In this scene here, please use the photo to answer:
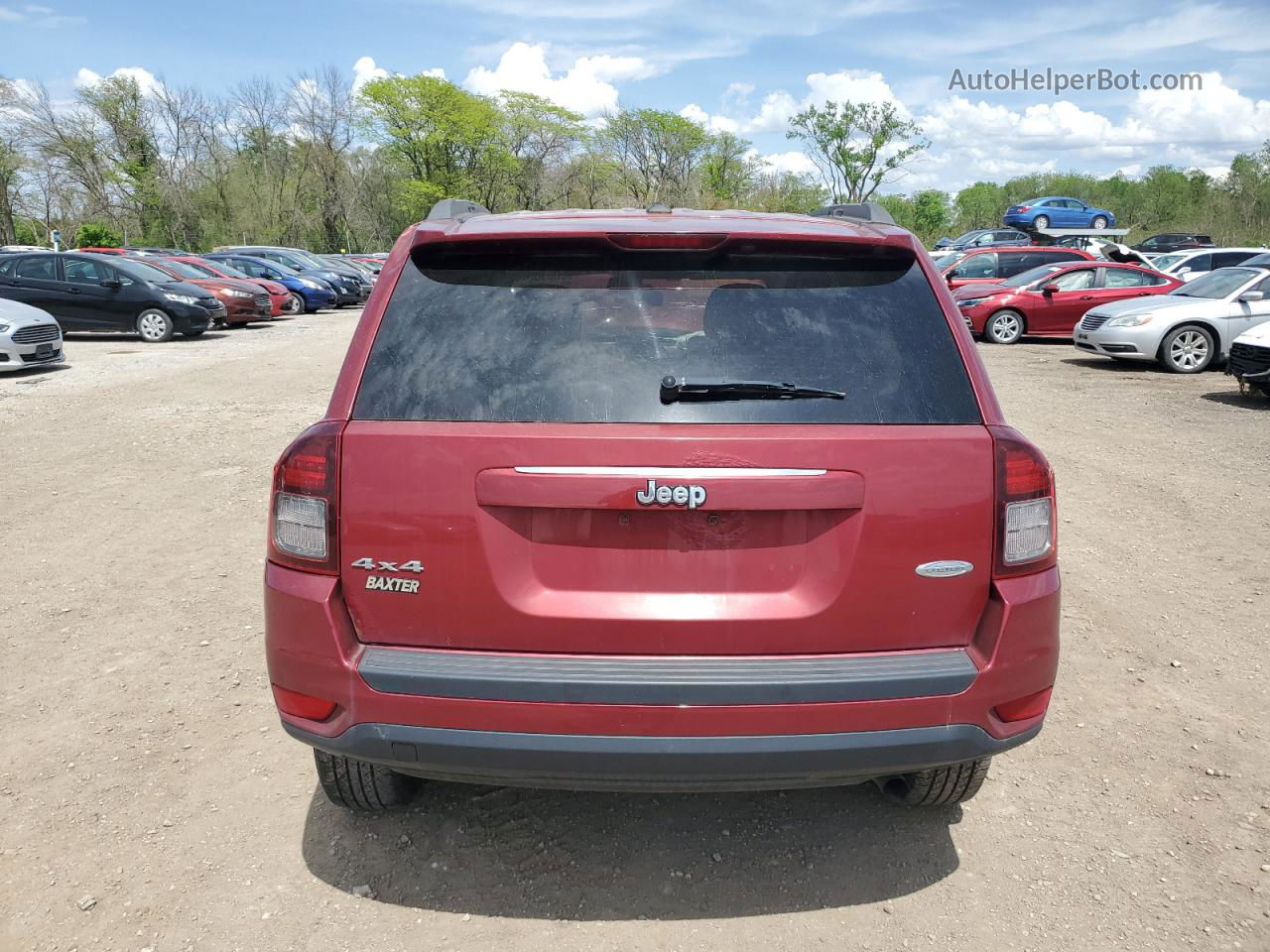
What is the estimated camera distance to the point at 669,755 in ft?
7.54

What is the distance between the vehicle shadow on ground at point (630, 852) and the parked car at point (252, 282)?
2109 centimetres

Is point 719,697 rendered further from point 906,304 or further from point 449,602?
point 906,304

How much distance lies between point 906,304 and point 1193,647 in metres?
2.96

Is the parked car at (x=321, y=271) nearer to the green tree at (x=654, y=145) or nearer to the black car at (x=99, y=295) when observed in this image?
the black car at (x=99, y=295)

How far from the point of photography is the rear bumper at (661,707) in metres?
2.29

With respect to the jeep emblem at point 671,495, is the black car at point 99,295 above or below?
below

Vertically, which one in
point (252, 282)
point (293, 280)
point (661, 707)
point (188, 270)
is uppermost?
point (188, 270)

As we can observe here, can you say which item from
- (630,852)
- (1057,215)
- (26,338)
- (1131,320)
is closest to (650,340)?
(630,852)

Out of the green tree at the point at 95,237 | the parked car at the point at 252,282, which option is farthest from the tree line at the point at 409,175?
the parked car at the point at 252,282

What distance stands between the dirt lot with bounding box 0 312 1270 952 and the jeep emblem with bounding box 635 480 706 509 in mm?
1220

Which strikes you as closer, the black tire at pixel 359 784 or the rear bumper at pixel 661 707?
the rear bumper at pixel 661 707

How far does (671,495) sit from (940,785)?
1.43 meters

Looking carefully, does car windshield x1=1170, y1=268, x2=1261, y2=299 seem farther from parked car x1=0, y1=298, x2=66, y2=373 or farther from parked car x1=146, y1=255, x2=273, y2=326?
parked car x1=146, y1=255, x2=273, y2=326

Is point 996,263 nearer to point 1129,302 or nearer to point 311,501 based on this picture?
point 1129,302
